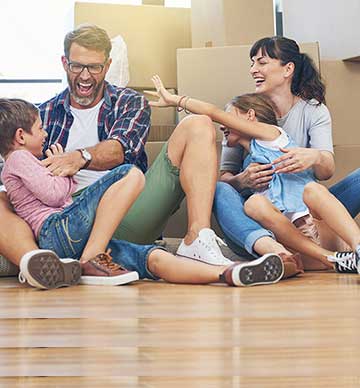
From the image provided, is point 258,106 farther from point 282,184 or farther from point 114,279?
point 114,279

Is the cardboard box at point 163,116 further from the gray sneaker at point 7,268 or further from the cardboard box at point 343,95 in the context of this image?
the gray sneaker at point 7,268

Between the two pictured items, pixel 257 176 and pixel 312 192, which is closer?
pixel 312 192

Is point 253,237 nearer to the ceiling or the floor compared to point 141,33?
nearer to the floor

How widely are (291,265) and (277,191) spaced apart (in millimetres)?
317

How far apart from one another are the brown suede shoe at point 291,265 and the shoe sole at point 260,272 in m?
0.07

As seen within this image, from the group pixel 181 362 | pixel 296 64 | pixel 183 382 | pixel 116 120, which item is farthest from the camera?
pixel 296 64

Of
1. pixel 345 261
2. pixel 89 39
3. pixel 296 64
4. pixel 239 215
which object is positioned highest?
pixel 89 39

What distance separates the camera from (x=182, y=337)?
Result: 1.33 m

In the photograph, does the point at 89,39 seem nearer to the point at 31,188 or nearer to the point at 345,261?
the point at 31,188

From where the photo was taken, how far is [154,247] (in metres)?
2.10

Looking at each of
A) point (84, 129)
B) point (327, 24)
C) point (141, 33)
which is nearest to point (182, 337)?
point (84, 129)

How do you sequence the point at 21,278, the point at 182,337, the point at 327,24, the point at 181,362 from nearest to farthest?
the point at 181,362 → the point at 182,337 → the point at 21,278 → the point at 327,24

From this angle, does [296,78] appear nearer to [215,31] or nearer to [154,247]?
[215,31]

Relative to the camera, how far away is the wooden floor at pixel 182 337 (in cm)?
108
